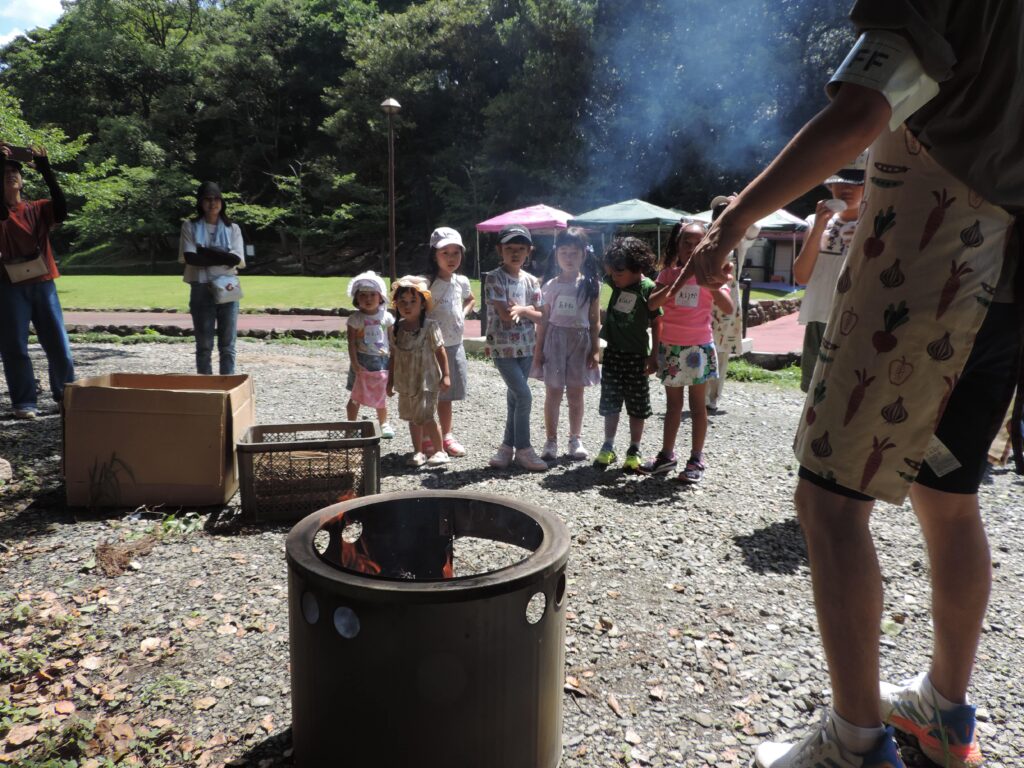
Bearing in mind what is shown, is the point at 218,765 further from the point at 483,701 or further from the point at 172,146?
the point at 172,146

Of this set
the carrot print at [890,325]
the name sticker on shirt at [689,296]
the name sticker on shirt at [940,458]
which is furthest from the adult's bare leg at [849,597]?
the name sticker on shirt at [689,296]

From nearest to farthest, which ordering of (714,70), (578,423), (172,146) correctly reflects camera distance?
(578,423) < (714,70) < (172,146)

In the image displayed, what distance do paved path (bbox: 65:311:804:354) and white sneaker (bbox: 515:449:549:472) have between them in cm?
629

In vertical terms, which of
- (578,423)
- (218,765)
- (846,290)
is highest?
(846,290)

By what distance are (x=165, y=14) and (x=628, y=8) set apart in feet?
110

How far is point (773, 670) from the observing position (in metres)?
2.38

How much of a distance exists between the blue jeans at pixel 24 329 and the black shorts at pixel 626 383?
14.1ft

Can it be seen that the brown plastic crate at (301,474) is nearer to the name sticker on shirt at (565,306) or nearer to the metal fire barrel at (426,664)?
the name sticker on shirt at (565,306)

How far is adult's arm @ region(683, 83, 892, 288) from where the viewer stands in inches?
51.8

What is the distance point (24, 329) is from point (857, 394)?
6223 millimetres

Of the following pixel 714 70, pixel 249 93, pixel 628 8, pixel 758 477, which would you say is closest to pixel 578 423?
pixel 758 477

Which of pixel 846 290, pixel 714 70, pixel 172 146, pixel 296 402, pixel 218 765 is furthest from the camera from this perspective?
pixel 172 146

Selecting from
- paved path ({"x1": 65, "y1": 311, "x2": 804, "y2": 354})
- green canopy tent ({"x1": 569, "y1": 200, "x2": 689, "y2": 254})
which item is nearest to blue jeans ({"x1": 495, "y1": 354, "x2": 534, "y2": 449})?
paved path ({"x1": 65, "y1": 311, "x2": 804, "y2": 354})

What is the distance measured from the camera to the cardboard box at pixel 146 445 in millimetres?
3648
